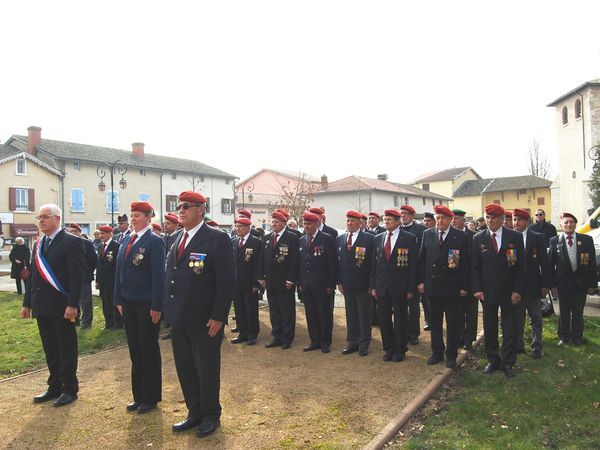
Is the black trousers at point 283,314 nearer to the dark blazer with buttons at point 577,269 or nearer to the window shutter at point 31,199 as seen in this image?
the dark blazer with buttons at point 577,269

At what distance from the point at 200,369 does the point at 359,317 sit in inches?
133

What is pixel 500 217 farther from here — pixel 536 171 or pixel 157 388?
pixel 536 171

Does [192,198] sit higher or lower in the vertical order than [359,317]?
higher

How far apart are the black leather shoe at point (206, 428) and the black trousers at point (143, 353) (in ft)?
2.82

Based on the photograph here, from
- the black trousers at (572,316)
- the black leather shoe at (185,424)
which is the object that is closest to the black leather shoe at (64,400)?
the black leather shoe at (185,424)

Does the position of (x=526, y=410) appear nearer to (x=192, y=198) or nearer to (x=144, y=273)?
(x=192, y=198)

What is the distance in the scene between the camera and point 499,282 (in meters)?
6.39

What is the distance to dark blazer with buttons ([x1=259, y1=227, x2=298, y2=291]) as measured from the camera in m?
8.16

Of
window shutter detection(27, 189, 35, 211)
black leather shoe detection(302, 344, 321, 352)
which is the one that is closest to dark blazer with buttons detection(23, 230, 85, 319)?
black leather shoe detection(302, 344, 321, 352)

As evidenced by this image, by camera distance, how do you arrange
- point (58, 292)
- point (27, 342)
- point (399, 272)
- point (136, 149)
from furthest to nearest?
1. point (136, 149)
2. point (27, 342)
3. point (399, 272)
4. point (58, 292)

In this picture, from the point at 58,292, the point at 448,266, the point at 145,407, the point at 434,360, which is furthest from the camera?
the point at 434,360

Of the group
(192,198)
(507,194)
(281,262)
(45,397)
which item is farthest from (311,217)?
(507,194)

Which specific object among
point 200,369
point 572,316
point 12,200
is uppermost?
point 12,200

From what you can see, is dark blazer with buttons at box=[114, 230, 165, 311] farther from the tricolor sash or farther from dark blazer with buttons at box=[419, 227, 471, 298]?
dark blazer with buttons at box=[419, 227, 471, 298]
